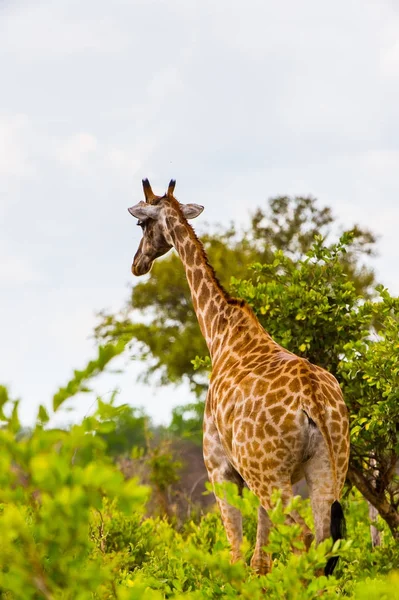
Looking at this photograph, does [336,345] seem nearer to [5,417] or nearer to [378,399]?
[378,399]

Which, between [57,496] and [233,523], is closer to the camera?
[57,496]

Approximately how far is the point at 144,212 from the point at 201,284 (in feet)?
4.16

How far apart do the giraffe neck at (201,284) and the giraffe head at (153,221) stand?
0.13 meters

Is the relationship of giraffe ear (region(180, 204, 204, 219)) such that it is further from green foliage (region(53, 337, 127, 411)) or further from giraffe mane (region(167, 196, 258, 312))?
green foliage (region(53, 337, 127, 411))

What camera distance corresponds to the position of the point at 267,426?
5.74m

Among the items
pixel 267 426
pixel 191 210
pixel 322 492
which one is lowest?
pixel 322 492

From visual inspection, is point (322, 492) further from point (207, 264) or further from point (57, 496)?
Result: point (57, 496)

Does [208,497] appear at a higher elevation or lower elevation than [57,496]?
higher

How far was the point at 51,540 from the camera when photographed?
105 inches

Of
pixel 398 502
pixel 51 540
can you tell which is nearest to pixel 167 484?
pixel 398 502

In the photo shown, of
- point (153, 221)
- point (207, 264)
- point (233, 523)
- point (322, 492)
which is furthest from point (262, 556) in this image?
point (153, 221)

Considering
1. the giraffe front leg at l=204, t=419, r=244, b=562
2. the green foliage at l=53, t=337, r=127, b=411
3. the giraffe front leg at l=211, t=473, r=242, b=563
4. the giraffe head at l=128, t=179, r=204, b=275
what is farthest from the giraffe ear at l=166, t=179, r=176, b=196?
the green foliage at l=53, t=337, r=127, b=411

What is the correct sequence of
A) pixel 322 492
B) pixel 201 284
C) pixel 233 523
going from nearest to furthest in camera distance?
pixel 322 492 → pixel 233 523 → pixel 201 284

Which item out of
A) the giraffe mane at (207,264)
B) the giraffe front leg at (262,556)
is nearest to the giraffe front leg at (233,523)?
the giraffe front leg at (262,556)
